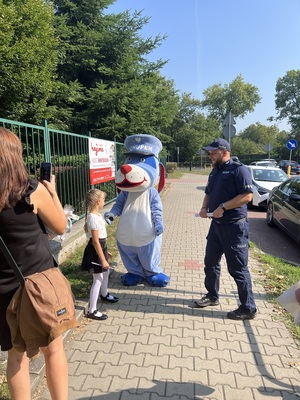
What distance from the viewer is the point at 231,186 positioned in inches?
142

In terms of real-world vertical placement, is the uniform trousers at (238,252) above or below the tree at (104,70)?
below

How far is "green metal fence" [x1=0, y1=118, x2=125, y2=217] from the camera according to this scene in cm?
511

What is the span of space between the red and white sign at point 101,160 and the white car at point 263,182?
15.5ft

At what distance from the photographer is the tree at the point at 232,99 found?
68.1 metres

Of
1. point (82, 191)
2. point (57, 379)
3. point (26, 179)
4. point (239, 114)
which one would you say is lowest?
point (57, 379)

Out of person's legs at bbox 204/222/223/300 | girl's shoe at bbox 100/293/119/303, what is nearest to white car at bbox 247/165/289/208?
person's legs at bbox 204/222/223/300

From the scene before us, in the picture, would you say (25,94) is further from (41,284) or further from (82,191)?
(41,284)

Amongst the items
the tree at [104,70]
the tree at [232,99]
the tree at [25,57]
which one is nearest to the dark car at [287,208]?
the tree at [104,70]

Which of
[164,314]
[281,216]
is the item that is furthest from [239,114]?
[164,314]

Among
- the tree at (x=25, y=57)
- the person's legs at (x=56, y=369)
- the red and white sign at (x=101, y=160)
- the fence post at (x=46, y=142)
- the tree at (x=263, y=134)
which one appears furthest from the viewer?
the tree at (x=263, y=134)

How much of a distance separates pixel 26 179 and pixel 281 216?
7.30 meters

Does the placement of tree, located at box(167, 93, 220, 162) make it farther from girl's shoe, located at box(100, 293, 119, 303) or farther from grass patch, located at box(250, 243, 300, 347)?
girl's shoe, located at box(100, 293, 119, 303)

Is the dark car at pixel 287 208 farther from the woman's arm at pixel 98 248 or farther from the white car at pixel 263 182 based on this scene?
the woman's arm at pixel 98 248

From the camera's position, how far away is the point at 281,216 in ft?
26.3
